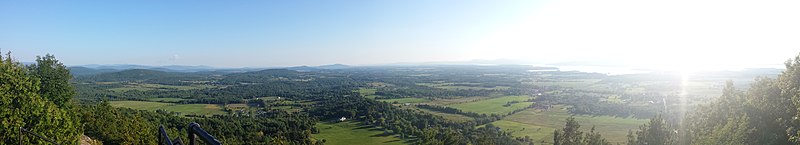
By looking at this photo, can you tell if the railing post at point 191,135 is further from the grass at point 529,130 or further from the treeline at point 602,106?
the treeline at point 602,106

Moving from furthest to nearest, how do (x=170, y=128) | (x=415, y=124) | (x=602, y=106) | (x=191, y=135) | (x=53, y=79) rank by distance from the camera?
(x=602, y=106) → (x=415, y=124) → (x=170, y=128) → (x=53, y=79) → (x=191, y=135)

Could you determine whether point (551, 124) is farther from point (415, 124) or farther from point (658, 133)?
point (658, 133)

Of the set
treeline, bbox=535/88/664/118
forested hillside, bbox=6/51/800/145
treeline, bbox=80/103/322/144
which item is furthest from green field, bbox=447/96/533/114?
treeline, bbox=80/103/322/144

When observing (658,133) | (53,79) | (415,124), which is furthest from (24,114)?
(415,124)

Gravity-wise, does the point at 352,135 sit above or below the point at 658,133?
below

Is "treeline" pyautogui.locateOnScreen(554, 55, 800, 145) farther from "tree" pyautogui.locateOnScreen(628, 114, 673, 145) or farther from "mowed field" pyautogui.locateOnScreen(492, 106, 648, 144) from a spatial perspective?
"mowed field" pyautogui.locateOnScreen(492, 106, 648, 144)

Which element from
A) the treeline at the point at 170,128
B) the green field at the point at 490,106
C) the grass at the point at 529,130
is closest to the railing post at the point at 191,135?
the treeline at the point at 170,128

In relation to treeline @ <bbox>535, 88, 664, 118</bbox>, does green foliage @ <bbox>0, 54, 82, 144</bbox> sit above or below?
above
